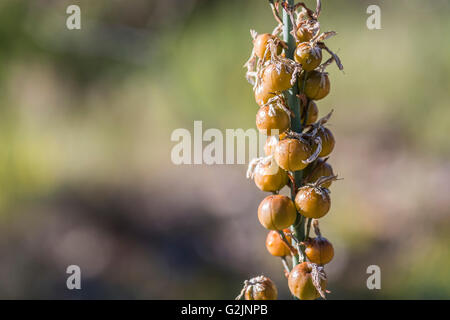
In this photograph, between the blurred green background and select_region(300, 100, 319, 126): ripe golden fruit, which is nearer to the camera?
select_region(300, 100, 319, 126): ripe golden fruit

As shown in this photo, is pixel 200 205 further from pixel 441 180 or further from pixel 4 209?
pixel 441 180

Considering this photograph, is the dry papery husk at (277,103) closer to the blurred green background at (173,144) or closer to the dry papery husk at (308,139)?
the dry papery husk at (308,139)

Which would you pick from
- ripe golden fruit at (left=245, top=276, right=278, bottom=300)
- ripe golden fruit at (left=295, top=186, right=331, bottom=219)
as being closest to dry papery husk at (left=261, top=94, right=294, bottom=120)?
ripe golden fruit at (left=295, top=186, right=331, bottom=219)

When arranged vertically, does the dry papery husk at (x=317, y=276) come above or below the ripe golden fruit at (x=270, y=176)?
below

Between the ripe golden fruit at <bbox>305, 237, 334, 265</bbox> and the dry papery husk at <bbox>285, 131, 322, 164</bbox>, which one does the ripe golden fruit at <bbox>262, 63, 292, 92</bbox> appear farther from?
the ripe golden fruit at <bbox>305, 237, 334, 265</bbox>

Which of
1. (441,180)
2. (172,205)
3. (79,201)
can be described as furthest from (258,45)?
(79,201)

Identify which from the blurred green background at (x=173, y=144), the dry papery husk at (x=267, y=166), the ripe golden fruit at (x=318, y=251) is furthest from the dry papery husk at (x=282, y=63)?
the blurred green background at (x=173, y=144)

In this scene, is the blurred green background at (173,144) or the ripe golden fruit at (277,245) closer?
the ripe golden fruit at (277,245)
